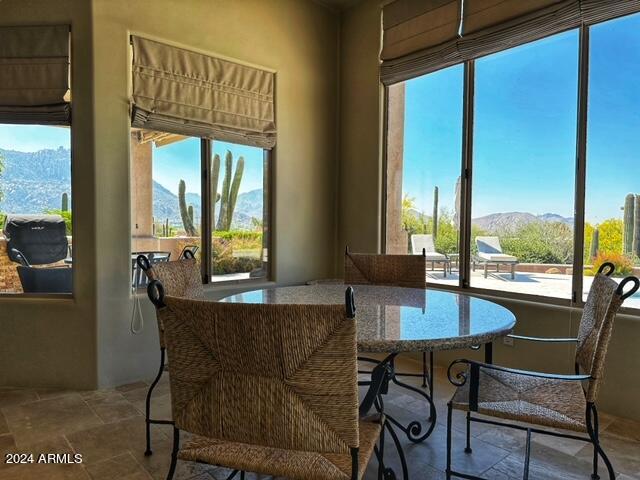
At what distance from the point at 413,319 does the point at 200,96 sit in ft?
8.61

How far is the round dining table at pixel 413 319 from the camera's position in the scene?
141 cm

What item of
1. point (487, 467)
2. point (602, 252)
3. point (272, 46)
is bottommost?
point (487, 467)

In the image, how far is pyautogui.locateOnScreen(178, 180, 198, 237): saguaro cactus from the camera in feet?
11.5

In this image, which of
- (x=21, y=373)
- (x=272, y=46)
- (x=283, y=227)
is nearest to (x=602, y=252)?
(x=283, y=227)

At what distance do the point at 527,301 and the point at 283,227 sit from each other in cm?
213

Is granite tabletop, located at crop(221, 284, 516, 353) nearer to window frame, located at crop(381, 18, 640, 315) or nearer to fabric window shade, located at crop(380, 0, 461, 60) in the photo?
window frame, located at crop(381, 18, 640, 315)

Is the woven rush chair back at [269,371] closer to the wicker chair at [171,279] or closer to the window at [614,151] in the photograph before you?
the wicker chair at [171,279]

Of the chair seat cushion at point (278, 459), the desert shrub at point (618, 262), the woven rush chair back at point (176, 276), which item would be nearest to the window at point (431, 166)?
the desert shrub at point (618, 262)

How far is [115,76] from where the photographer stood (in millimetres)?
3072

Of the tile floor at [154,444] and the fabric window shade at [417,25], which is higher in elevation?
the fabric window shade at [417,25]

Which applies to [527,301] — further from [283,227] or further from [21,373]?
[21,373]

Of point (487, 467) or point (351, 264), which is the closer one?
point (487, 467)

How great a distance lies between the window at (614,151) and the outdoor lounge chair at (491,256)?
0.50m

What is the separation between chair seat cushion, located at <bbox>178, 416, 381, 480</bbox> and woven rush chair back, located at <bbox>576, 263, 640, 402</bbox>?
891mm
